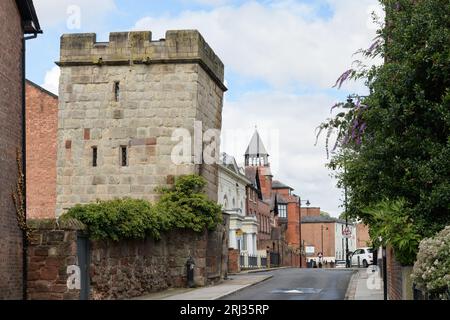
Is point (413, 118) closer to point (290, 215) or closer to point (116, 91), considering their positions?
point (116, 91)

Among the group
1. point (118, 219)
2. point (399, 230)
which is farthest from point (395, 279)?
point (118, 219)

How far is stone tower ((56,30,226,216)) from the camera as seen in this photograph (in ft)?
94.3

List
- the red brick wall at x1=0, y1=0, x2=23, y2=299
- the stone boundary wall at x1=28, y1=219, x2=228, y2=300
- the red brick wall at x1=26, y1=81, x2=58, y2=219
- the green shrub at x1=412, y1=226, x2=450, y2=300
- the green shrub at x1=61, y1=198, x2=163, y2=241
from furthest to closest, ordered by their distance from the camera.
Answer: the red brick wall at x1=26, y1=81, x2=58, y2=219 → the green shrub at x1=61, y1=198, x2=163, y2=241 → the stone boundary wall at x1=28, y1=219, x2=228, y2=300 → the red brick wall at x1=0, y1=0, x2=23, y2=299 → the green shrub at x1=412, y1=226, x2=450, y2=300

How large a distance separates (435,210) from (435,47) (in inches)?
120

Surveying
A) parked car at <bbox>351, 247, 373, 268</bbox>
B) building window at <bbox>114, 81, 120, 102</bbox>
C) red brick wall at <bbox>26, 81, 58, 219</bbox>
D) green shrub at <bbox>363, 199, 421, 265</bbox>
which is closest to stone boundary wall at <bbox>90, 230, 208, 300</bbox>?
building window at <bbox>114, 81, 120, 102</bbox>

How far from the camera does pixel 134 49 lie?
29.4 metres

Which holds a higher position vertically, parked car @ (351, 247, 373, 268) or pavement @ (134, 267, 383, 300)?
pavement @ (134, 267, 383, 300)

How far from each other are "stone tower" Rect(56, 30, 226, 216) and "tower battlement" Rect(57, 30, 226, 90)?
4 centimetres

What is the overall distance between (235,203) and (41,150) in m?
31.6

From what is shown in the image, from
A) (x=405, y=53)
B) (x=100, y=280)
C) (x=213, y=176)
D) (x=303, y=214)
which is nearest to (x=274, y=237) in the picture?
(x=303, y=214)

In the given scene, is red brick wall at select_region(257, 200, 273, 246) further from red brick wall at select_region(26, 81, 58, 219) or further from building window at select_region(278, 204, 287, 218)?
red brick wall at select_region(26, 81, 58, 219)

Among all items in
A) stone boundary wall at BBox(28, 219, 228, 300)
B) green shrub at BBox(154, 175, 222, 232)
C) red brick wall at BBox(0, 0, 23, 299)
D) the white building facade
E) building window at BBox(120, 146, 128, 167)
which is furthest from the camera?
the white building facade

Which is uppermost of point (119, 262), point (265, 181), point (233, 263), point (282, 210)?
point (265, 181)
